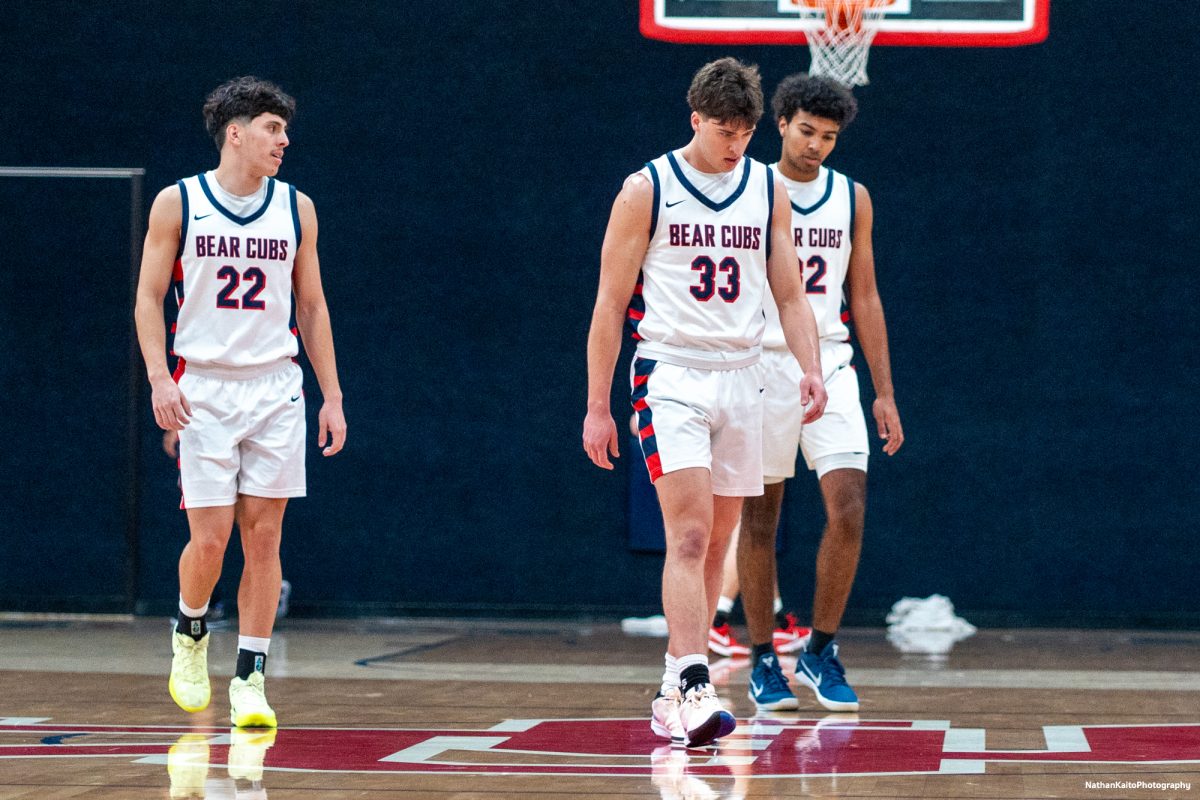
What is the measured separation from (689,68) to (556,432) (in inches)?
80.0

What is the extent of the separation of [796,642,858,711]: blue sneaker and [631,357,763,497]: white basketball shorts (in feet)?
2.79

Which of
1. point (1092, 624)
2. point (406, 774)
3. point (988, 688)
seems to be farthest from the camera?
point (1092, 624)

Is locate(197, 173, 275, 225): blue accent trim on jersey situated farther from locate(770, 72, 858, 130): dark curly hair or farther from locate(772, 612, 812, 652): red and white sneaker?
locate(772, 612, 812, 652): red and white sneaker

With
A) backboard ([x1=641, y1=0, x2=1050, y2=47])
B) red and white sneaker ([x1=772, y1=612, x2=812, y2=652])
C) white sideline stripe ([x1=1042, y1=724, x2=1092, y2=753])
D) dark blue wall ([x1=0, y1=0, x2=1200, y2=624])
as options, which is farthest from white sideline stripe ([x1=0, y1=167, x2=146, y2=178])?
white sideline stripe ([x1=1042, y1=724, x2=1092, y2=753])

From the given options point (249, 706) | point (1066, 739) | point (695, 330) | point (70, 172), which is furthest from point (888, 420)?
point (70, 172)

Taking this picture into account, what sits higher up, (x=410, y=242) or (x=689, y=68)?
(x=689, y=68)

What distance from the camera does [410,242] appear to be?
8719 mm

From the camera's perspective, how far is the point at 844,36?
25.7 feet

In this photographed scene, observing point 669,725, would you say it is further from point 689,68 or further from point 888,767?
point 689,68

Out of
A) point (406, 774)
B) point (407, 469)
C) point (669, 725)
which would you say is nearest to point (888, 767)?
point (669, 725)

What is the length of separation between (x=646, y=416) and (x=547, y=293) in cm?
423

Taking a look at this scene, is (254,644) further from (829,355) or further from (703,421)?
(829,355)

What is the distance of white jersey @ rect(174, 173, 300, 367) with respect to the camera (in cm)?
478

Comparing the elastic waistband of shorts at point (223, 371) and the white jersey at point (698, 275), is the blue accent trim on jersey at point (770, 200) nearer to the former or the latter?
the white jersey at point (698, 275)
